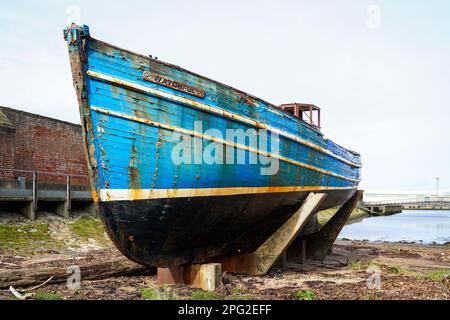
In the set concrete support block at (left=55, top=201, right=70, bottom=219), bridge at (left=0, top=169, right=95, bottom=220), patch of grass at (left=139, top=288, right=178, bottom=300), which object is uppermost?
bridge at (left=0, top=169, right=95, bottom=220)

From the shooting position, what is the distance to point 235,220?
735cm

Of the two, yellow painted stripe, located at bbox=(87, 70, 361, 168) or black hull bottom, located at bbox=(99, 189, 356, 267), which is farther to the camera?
black hull bottom, located at bbox=(99, 189, 356, 267)

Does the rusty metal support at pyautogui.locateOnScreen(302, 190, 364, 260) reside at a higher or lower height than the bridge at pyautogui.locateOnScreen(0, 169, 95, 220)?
lower

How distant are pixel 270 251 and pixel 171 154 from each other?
3121mm

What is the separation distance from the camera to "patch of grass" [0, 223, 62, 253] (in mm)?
11102

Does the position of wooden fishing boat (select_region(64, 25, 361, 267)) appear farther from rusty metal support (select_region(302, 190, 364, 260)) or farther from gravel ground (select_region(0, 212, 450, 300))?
rusty metal support (select_region(302, 190, 364, 260))

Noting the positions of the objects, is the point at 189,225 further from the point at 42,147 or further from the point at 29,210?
the point at 42,147

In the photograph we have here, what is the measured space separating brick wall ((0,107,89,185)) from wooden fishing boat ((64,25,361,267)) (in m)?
10.1

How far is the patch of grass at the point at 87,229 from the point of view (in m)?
13.5

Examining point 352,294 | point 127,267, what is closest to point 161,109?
point 127,267

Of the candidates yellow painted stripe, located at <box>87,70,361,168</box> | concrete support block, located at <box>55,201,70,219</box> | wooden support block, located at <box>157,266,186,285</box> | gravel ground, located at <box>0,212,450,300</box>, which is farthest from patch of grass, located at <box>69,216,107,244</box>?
yellow painted stripe, located at <box>87,70,361,168</box>

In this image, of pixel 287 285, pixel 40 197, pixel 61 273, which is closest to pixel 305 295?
pixel 287 285

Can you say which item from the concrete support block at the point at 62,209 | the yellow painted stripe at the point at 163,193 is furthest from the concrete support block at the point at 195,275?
the concrete support block at the point at 62,209
